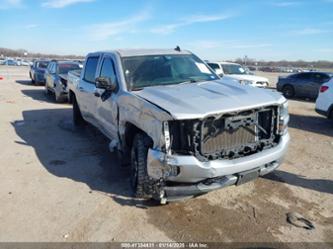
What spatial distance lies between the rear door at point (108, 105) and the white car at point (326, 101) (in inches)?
258

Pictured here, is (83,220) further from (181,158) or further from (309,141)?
(309,141)

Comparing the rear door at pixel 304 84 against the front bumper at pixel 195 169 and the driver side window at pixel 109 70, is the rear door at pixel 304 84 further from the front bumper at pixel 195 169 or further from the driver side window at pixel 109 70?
the front bumper at pixel 195 169

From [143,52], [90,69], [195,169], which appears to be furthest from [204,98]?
[90,69]

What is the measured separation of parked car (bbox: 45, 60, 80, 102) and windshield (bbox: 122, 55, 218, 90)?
850 centimetres

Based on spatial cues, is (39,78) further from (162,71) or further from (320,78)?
(162,71)

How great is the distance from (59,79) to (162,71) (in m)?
9.29

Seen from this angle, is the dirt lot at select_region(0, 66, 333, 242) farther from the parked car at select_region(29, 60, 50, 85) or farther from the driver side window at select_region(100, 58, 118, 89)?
the parked car at select_region(29, 60, 50, 85)

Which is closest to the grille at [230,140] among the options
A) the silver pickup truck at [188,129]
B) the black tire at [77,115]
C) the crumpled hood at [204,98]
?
the silver pickup truck at [188,129]

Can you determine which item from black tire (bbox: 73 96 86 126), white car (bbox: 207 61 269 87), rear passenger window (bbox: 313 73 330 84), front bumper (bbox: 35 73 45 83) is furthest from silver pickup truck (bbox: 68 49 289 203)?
front bumper (bbox: 35 73 45 83)

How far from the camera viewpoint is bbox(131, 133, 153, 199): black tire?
4.14 meters

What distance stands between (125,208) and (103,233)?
598 millimetres

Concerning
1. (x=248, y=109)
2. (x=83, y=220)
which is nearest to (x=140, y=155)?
(x=83, y=220)

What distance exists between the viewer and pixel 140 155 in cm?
420

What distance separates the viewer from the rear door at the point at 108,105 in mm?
5070
